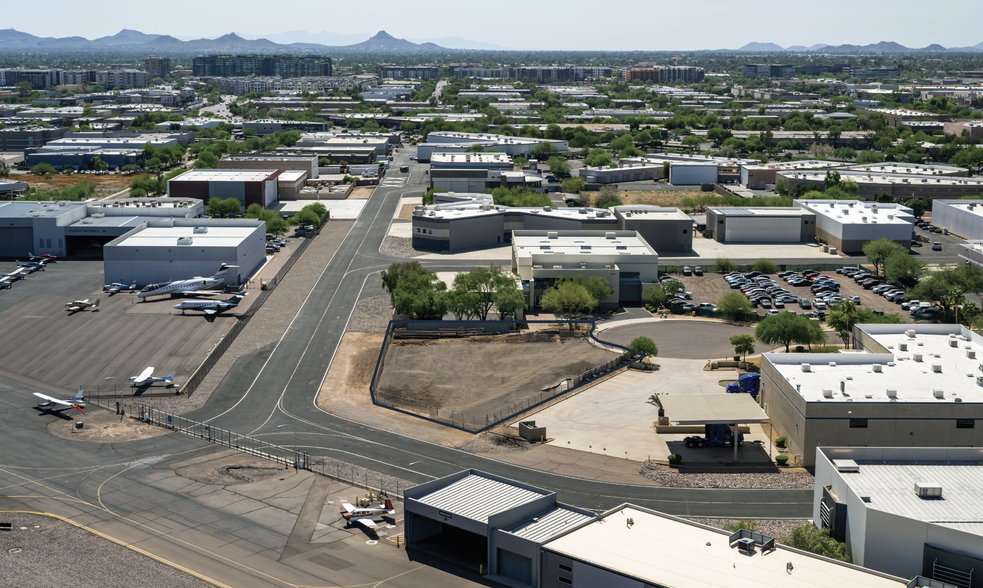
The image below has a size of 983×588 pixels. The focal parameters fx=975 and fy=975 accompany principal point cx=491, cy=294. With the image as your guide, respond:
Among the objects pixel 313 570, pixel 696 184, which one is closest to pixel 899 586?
pixel 313 570

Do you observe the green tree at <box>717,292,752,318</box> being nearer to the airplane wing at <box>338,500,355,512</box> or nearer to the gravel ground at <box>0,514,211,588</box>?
the airplane wing at <box>338,500,355,512</box>

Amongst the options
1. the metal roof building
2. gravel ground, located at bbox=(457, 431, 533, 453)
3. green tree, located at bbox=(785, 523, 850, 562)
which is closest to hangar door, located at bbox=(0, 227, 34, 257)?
gravel ground, located at bbox=(457, 431, 533, 453)

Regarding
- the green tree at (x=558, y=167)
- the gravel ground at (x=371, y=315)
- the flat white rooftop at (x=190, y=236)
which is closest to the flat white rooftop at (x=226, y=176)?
the flat white rooftop at (x=190, y=236)

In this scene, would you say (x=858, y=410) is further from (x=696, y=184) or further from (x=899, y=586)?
(x=696, y=184)

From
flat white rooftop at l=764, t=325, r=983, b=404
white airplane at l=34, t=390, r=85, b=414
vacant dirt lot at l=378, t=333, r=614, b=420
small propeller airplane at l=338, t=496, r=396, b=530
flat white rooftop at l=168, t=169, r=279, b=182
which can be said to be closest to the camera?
small propeller airplane at l=338, t=496, r=396, b=530

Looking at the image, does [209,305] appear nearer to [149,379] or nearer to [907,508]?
[149,379]

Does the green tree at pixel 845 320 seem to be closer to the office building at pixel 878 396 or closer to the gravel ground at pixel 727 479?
the office building at pixel 878 396
